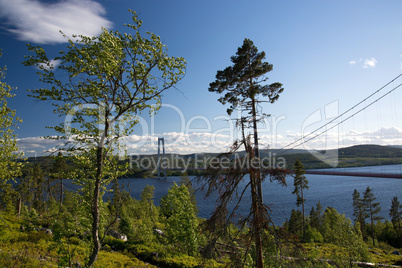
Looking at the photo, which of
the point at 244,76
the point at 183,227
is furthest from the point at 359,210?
the point at 244,76

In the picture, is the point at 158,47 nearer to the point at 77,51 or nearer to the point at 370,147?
the point at 77,51

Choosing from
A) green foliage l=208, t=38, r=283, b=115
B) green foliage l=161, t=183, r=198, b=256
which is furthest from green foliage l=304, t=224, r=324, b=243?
green foliage l=208, t=38, r=283, b=115

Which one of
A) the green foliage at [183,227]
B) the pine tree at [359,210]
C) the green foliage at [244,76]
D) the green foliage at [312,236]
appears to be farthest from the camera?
the pine tree at [359,210]

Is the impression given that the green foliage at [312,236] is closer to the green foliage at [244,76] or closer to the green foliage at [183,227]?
the green foliage at [183,227]

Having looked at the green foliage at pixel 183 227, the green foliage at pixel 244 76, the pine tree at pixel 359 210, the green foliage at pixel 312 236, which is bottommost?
the green foliage at pixel 312 236

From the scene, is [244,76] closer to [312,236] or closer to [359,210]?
[312,236]

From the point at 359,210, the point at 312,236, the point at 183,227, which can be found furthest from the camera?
the point at 359,210

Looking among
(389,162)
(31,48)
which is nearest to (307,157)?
(389,162)

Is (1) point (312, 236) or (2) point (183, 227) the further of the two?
(1) point (312, 236)

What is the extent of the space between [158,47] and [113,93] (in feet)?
5.36

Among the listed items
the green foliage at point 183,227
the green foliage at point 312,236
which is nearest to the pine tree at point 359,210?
the green foliage at point 312,236

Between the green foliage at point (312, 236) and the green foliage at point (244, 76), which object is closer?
the green foliage at point (244, 76)

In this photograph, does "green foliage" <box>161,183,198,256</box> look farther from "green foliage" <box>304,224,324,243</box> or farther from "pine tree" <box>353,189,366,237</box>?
"pine tree" <box>353,189,366,237</box>

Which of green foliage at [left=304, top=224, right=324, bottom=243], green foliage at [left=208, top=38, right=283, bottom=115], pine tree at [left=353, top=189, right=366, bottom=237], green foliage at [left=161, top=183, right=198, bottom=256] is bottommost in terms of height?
green foliage at [left=304, top=224, right=324, bottom=243]
